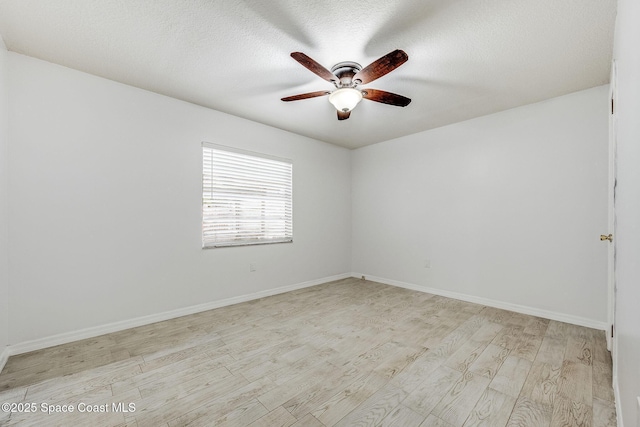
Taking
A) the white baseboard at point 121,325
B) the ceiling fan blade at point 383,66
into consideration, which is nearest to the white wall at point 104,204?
the white baseboard at point 121,325

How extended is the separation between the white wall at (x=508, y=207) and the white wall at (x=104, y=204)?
2.39m

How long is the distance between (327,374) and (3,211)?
9.31ft

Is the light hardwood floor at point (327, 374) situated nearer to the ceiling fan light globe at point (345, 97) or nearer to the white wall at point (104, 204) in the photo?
the white wall at point (104, 204)

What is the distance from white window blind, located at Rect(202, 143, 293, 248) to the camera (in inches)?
134

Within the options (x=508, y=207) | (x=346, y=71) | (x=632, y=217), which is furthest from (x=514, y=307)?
(x=346, y=71)

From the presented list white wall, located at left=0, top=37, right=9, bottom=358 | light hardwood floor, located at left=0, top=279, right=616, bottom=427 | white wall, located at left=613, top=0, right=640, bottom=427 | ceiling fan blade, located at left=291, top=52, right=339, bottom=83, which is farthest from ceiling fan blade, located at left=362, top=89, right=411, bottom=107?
white wall, located at left=0, top=37, right=9, bottom=358

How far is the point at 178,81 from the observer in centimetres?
270

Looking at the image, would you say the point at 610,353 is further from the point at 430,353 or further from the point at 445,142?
the point at 445,142

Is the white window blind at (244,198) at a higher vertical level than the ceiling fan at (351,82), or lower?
Result: lower

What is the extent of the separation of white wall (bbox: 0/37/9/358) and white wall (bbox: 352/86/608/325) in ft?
14.4

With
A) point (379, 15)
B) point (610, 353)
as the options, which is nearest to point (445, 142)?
point (379, 15)

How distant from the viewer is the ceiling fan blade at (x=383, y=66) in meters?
1.76

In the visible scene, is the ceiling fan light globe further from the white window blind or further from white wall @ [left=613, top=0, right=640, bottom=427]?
the white window blind

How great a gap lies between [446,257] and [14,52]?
507 cm
